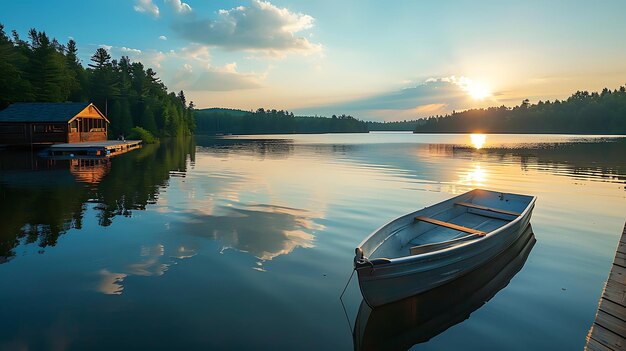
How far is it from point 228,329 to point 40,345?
2858 mm

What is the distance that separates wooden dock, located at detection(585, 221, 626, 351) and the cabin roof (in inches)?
1912

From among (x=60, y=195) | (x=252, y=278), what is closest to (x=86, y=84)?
(x=60, y=195)

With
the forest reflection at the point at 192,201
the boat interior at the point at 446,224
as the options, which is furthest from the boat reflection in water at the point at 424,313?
the forest reflection at the point at 192,201

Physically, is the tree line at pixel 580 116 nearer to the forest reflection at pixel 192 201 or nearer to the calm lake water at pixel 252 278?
the forest reflection at pixel 192 201

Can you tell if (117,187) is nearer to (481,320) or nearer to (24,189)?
(24,189)

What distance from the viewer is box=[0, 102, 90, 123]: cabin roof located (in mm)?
40406

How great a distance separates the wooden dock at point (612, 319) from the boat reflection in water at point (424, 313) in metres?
2.06

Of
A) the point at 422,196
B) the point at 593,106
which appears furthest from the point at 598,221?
the point at 593,106

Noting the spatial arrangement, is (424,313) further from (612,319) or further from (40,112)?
(40,112)

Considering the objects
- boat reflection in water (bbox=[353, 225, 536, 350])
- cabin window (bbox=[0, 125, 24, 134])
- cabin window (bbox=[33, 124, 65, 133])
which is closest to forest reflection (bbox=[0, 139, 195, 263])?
boat reflection in water (bbox=[353, 225, 536, 350])

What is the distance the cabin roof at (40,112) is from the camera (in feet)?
133

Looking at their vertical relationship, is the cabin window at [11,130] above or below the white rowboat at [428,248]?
above

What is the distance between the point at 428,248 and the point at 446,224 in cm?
243

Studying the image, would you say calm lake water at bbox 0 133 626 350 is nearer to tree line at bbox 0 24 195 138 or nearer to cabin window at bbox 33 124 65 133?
cabin window at bbox 33 124 65 133
